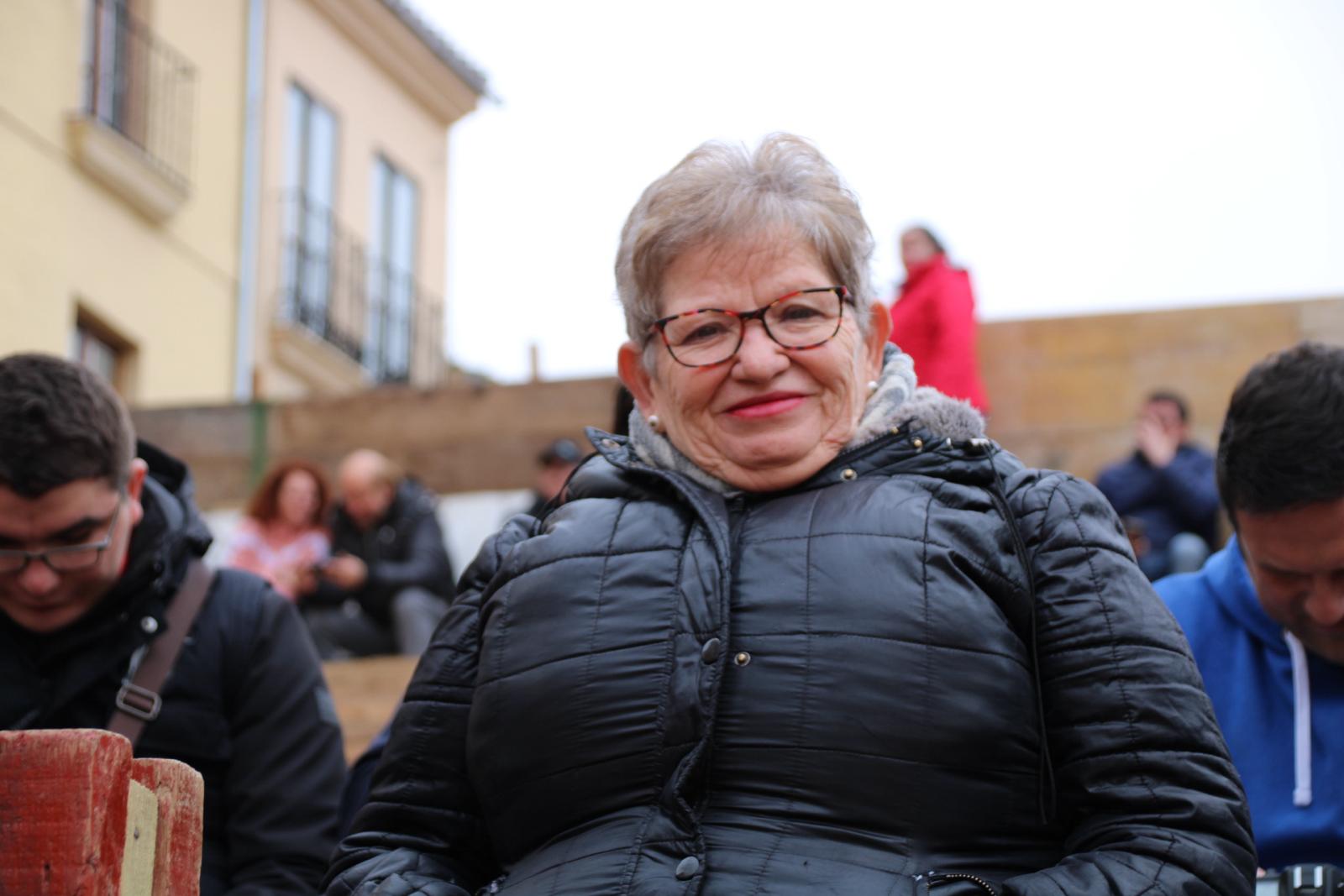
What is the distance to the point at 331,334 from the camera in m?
21.6

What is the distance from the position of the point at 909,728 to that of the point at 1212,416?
10.3m

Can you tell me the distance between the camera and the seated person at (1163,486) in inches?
394

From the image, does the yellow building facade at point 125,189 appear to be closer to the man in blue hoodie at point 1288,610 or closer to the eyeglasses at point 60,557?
the eyeglasses at point 60,557

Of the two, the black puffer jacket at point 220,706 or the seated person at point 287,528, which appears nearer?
the black puffer jacket at point 220,706

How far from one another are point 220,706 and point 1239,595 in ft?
7.14

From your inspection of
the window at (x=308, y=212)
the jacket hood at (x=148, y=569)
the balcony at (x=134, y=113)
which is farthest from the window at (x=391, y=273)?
the jacket hood at (x=148, y=569)

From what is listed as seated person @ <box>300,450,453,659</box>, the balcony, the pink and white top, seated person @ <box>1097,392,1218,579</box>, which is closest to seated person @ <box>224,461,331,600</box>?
the pink and white top

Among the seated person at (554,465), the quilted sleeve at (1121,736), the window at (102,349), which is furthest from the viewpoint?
the window at (102,349)

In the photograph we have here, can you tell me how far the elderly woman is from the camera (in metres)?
3.13

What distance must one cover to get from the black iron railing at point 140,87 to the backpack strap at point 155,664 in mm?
13043

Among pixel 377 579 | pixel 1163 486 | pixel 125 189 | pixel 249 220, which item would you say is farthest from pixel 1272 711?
pixel 249 220

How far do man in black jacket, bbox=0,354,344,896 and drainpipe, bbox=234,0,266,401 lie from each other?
49.7ft

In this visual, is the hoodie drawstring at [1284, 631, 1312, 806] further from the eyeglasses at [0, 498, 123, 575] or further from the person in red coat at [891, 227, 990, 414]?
the person in red coat at [891, 227, 990, 414]

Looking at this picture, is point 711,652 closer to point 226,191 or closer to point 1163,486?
point 1163,486
